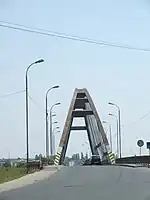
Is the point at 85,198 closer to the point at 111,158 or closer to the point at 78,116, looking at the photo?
the point at 111,158

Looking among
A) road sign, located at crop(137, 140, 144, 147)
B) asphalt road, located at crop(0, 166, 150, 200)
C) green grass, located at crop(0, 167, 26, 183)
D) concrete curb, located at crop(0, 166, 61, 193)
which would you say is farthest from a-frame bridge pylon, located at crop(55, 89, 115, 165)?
asphalt road, located at crop(0, 166, 150, 200)

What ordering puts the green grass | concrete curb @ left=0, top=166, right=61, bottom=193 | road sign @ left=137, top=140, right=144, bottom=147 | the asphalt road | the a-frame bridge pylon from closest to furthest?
the asphalt road, concrete curb @ left=0, top=166, right=61, bottom=193, the green grass, road sign @ left=137, top=140, right=144, bottom=147, the a-frame bridge pylon

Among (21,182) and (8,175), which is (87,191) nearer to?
(21,182)

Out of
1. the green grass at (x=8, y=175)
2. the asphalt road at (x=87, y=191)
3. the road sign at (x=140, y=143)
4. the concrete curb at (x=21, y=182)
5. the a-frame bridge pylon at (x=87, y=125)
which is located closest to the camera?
the asphalt road at (x=87, y=191)

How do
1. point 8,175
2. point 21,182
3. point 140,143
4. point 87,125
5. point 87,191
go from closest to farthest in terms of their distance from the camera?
point 87,191
point 21,182
point 8,175
point 140,143
point 87,125

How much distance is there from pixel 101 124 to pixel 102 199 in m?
108

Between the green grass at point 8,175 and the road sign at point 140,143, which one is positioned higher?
the road sign at point 140,143

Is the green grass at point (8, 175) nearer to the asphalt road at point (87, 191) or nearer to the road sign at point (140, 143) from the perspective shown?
the asphalt road at point (87, 191)

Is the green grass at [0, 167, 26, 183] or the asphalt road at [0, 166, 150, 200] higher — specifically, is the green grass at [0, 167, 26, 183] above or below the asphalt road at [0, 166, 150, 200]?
below

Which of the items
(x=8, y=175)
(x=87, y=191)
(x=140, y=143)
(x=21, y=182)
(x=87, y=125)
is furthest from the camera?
(x=87, y=125)

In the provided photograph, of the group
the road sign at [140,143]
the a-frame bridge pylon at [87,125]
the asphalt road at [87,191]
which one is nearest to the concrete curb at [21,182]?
the asphalt road at [87,191]

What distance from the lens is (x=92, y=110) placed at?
13100 cm

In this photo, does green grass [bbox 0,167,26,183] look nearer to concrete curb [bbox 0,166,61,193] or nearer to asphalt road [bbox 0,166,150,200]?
concrete curb [bbox 0,166,61,193]

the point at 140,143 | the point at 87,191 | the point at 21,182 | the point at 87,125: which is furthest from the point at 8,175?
the point at 87,125
